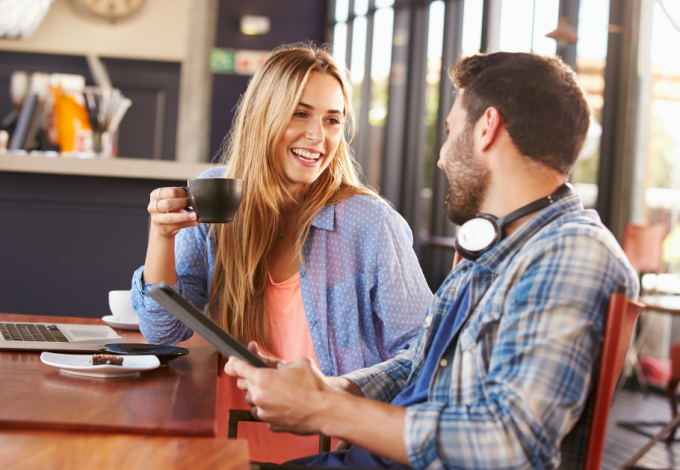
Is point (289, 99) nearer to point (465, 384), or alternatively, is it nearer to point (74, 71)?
point (465, 384)

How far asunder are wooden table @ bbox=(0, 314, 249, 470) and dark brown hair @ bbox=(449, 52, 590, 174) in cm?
65

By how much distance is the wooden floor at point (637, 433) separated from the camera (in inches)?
121

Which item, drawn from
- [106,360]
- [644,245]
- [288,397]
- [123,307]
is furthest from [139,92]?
[288,397]

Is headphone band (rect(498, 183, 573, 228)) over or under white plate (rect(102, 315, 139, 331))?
over

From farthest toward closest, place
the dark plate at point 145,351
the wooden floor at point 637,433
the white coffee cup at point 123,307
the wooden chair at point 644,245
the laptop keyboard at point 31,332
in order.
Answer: the wooden chair at point 644,245 → the wooden floor at point 637,433 → the white coffee cup at point 123,307 → the laptop keyboard at point 31,332 → the dark plate at point 145,351

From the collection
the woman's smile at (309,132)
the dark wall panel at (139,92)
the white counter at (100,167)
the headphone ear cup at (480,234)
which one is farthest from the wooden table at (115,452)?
the dark wall panel at (139,92)

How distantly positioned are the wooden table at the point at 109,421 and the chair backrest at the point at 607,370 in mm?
457

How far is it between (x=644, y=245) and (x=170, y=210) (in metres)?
3.49

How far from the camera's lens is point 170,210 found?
1.34 meters

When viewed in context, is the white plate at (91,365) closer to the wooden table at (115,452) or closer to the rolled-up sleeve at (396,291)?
the wooden table at (115,452)

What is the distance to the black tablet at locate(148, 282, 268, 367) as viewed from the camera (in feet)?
2.94

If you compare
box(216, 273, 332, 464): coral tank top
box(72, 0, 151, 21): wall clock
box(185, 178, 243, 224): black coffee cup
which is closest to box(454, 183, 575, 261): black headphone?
box(185, 178, 243, 224): black coffee cup

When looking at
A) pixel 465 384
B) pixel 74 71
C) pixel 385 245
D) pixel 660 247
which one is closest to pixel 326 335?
pixel 385 245

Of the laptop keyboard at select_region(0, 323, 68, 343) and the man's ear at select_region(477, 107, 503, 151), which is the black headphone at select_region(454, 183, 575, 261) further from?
the laptop keyboard at select_region(0, 323, 68, 343)
